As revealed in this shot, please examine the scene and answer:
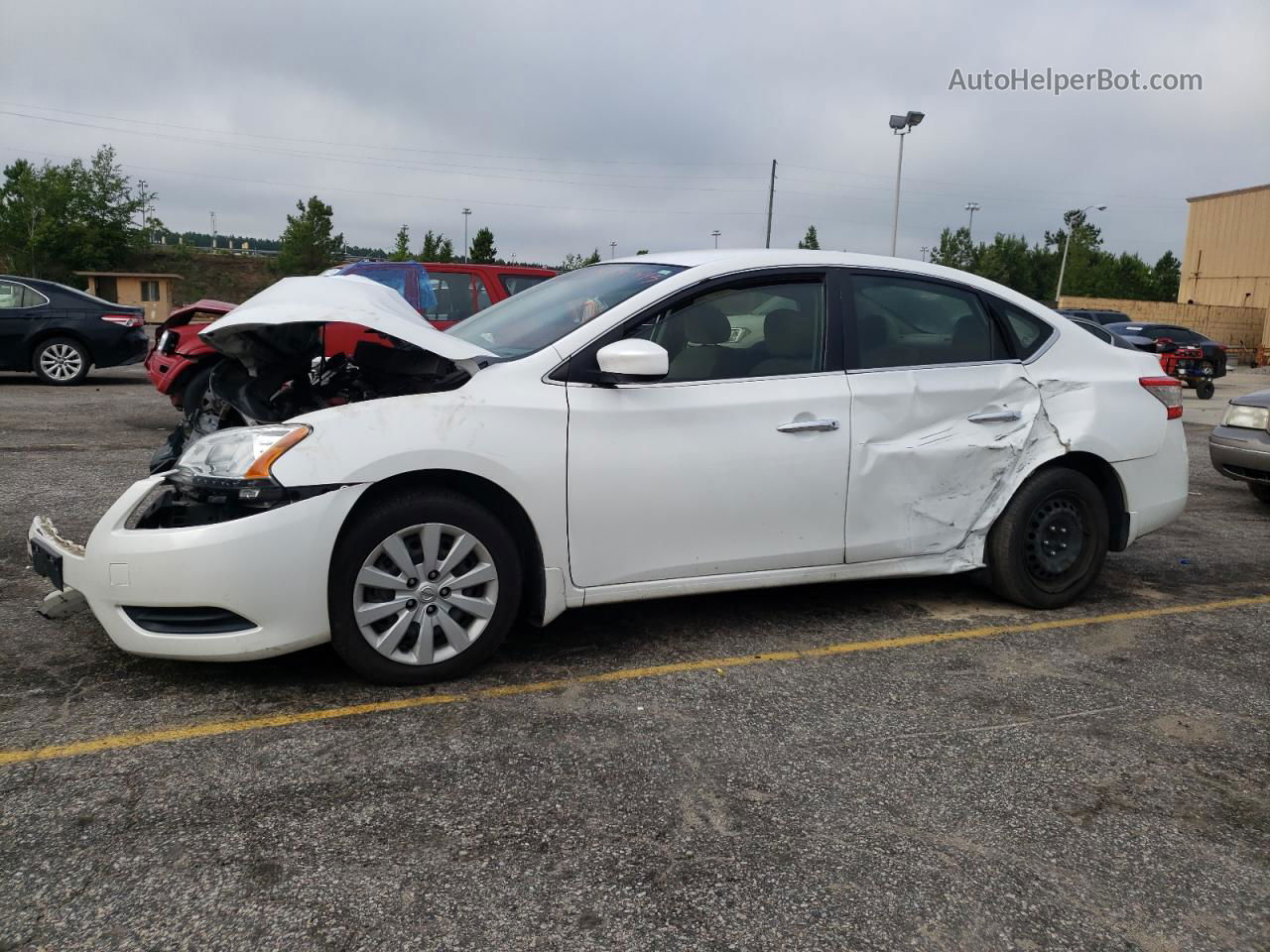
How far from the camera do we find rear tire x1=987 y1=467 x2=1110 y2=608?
15.5 feet

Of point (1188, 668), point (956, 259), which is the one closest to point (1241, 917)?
point (1188, 668)

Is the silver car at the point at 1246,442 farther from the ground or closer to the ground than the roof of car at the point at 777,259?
closer to the ground

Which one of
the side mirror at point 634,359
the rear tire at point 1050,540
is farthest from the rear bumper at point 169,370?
the rear tire at point 1050,540

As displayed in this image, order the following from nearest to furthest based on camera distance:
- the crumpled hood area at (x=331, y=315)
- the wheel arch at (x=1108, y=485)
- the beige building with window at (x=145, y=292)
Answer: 1. the crumpled hood area at (x=331, y=315)
2. the wheel arch at (x=1108, y=485)
3. the beige building with window at (x=145, y=292)

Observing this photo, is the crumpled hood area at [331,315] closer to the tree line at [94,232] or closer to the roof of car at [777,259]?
the roof of car at [777,259]

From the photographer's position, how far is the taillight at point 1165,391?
16.5 ft

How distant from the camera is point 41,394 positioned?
12.7m

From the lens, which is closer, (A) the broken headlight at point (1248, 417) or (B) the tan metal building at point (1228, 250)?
(A) the broken headlight at point (1248, 417)

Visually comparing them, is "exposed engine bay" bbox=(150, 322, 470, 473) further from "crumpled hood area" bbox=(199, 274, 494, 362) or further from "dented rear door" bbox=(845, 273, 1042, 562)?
"dented rear door" bbox=(845, 273, 1042, 562)

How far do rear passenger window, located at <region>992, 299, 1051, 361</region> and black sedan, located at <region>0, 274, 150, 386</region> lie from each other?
12.3 m

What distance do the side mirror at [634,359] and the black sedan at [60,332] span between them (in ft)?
39.6

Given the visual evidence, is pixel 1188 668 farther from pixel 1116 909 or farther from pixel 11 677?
pixel 11 677

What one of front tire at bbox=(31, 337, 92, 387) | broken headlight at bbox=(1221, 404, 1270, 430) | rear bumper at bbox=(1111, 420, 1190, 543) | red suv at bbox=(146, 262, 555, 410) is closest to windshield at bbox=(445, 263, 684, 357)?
rear bumper at bbox=(1111, 420, 1190, 543)

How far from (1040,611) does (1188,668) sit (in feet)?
2.57
